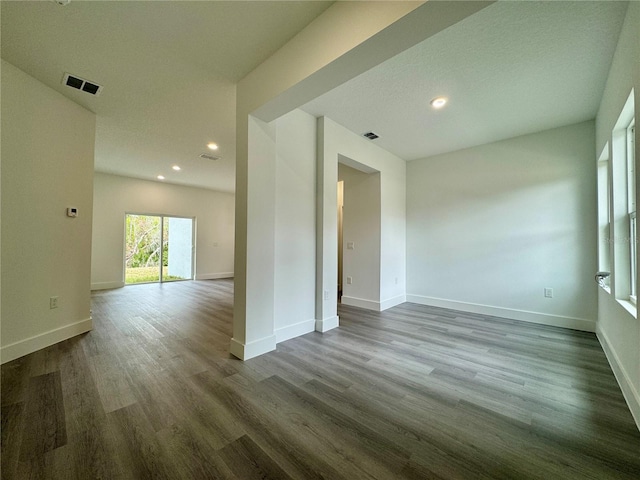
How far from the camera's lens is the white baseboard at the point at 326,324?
122 inches

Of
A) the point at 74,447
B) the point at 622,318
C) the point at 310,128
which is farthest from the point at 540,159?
the point at 74,447

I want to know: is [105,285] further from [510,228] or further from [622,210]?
[622,210]

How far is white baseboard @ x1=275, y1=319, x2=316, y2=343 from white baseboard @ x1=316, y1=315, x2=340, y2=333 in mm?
73

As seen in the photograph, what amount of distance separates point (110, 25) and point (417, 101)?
2.82 meters

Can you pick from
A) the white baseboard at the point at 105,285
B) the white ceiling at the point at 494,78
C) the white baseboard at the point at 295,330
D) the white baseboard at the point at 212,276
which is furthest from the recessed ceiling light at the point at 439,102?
the white baseboard at the point at 105,285

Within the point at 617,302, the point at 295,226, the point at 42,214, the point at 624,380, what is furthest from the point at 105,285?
the point at 617,302

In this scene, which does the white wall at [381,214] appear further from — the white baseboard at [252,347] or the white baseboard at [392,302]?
the white baseboard at [252,347]

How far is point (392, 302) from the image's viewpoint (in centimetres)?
434

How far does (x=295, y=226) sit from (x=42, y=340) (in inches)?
115

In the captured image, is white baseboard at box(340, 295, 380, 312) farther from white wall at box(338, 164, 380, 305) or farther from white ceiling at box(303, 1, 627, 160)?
white ceiling at box(303, 1, 627, 160)

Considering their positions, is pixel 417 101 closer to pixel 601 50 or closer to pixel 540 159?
pixel 601 50

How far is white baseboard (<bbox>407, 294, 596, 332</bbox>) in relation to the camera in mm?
3152

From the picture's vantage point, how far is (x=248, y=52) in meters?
2.13

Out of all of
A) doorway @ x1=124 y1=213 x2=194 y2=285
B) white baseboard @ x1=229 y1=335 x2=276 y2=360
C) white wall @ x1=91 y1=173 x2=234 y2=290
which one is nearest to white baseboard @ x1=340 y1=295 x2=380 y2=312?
white baseboard @ x1=229 y1=335 x2=276 y2=360
